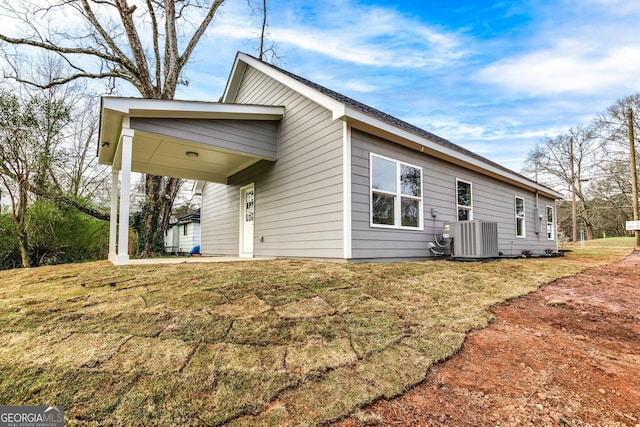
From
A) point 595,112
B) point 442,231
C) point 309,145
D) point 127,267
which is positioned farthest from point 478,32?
point 595,112

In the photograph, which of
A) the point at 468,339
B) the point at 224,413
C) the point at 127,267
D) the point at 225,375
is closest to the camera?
the point at 224,413

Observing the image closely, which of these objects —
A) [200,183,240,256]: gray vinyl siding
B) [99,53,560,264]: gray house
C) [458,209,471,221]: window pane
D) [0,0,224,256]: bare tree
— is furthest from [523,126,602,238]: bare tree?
[0,0,224,256]: bare tree

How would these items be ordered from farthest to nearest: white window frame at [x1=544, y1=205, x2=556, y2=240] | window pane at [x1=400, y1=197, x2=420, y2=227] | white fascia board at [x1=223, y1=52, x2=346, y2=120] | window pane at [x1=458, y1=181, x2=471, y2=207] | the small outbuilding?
the small outbuilding, white window frame at [x1=544, y1=205, x2=556, y2=240], window pane at [x1=458, y1=181, x2=471, y2=207], window pane at [x1=400, y1=197, x2=420, y2=227], white fascia board at [x1=223, y1=52, x2=346, y2=120]

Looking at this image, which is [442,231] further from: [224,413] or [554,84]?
[554,84]

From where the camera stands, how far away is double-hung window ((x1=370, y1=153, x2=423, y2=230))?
228 inches

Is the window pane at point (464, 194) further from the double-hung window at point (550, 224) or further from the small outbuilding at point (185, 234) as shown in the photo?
the small outbuilding at point (185, 234)

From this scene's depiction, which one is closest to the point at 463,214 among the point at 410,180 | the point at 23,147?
the point at 410,180

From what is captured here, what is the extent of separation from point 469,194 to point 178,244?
16.9 metres

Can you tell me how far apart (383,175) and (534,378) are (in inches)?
174

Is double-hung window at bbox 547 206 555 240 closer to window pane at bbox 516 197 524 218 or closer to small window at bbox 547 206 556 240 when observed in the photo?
small window at bbox 547 206 556 240

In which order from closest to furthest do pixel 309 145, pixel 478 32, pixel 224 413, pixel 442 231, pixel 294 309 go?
pixel 224 413
pixel 294 309
pixel 309 145
pixel 442 231
pixel 478 32

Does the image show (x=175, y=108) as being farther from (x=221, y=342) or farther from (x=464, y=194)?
(x=464, y=194)

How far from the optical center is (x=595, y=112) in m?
19.0

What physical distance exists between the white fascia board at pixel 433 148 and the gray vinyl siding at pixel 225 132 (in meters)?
2.28
